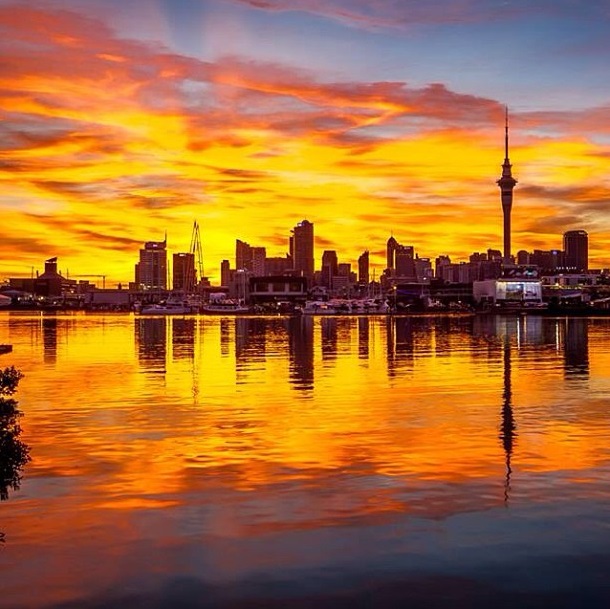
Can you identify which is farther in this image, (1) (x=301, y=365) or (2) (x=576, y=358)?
(2) (x=576, y=358)

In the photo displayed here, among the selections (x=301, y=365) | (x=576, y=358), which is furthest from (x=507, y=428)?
(x=576, y=358)

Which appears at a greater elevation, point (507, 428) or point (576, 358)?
point (507, 428)

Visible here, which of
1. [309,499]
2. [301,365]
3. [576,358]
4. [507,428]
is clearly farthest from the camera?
[576,358]

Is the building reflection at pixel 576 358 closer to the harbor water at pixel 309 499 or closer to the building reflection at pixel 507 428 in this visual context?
the building reflection at pixel 507 428

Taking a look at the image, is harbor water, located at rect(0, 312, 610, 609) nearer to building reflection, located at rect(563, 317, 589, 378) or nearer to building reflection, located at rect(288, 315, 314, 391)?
building reflection, located at rect(288, 315, 314, 391)

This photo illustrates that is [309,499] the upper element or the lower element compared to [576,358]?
upper

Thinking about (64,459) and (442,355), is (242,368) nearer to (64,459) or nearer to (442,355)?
(442,355)

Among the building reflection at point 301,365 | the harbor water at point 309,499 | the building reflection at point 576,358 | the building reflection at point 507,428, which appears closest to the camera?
the harbor water at point 309,499

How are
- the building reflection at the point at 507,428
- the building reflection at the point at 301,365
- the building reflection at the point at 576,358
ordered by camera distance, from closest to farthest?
the building reflection at the point at 507,428 < the building reflection at the point at 301,365 < the building reflection at the point at 576,358

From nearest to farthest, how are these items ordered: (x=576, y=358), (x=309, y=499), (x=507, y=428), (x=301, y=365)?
(x=309, y=499) → (x=507, y=428) → (x=301, y=365) → (x=576, y=358)

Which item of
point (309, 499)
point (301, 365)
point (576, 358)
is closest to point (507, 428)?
point (309, 499)

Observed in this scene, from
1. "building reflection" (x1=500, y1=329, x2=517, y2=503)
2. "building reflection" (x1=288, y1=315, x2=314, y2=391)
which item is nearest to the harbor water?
"building reflection" (x1=500, y1=329, x2=517, y2=503)

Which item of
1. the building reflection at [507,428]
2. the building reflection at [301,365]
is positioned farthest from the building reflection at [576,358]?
the building reflection at [301,365]

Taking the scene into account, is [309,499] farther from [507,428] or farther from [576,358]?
[576,358]
